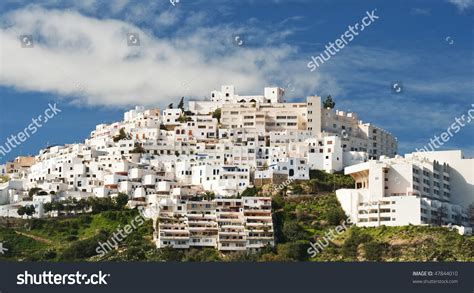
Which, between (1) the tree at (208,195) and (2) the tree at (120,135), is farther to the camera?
(2) the tree at (120,135)

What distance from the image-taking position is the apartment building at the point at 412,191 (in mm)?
59938

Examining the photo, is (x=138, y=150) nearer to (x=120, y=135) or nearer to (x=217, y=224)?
(x=120, y=135)

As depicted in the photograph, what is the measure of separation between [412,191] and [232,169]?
1183 centimetres

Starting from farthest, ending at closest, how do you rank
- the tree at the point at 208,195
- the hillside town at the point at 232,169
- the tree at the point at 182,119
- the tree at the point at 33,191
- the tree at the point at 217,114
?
1. the tree at the point at 217,114
2. the tree at the point at 182,119
3. the tree at the point at 33,191
4. the tree at the point at 208,195
5. the hillside town at the point at 232,169

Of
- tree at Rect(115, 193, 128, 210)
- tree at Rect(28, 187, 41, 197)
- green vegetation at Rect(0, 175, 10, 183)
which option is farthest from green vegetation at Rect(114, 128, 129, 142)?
tree at Rect(115, 193, 128, 210)

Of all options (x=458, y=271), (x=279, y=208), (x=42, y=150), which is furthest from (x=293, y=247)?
(x=42, y=150)

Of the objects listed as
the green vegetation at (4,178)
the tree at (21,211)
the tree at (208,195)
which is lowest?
the tree at (21,211)

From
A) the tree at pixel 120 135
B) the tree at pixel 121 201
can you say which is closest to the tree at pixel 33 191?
the tree at pixel 121 201

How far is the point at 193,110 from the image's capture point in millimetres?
81750

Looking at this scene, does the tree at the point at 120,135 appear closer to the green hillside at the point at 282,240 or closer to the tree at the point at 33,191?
the tree at the point at 33,191

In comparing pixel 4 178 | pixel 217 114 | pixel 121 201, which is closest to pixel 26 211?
pixel 121 201

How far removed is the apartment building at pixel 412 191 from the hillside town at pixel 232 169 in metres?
0.06

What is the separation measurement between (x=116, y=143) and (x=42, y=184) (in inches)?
282

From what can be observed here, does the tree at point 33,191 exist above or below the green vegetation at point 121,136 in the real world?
below
